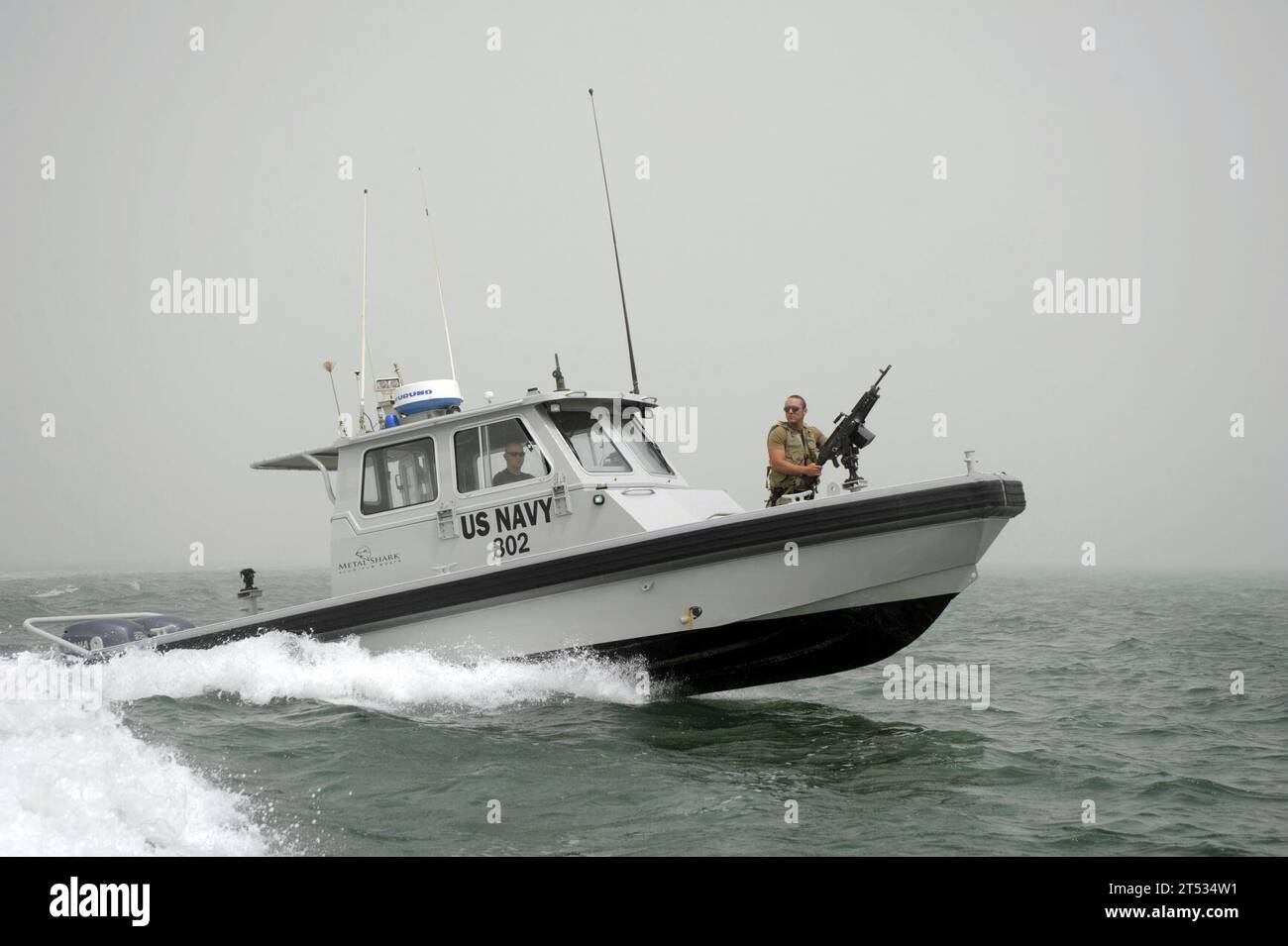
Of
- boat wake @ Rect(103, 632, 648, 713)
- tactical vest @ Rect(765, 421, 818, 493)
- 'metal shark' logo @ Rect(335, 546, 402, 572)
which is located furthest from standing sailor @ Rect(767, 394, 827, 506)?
'metal shark' logo @ Rect(335, 546, 402, 572)

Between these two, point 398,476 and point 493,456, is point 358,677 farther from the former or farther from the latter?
point 493,456

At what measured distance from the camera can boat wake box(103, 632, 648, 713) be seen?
26.0 feet

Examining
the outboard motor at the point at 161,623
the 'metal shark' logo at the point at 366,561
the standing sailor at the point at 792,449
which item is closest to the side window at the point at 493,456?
the 'metal shark' logo at the point at 366,561

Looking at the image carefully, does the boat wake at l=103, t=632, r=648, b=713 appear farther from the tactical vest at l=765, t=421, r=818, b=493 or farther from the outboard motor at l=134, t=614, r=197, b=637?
the tactical vest at l=765, t=421, r=818, b=493

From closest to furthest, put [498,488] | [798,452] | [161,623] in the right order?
1. [798,452]
2. [498,488]
3. [161,623]

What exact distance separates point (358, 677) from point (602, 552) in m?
2.08

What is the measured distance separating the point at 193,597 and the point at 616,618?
15544 millimetres

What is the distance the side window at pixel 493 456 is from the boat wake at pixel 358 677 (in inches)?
53.0

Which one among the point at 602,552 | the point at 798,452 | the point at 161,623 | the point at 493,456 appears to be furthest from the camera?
the point at 161,623

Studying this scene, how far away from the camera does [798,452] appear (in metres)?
8.15

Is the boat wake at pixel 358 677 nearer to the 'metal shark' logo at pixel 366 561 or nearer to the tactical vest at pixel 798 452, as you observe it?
the 'metal shark' logo at pixel 366 561

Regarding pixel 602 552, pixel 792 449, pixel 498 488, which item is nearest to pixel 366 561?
pixel 498 488
